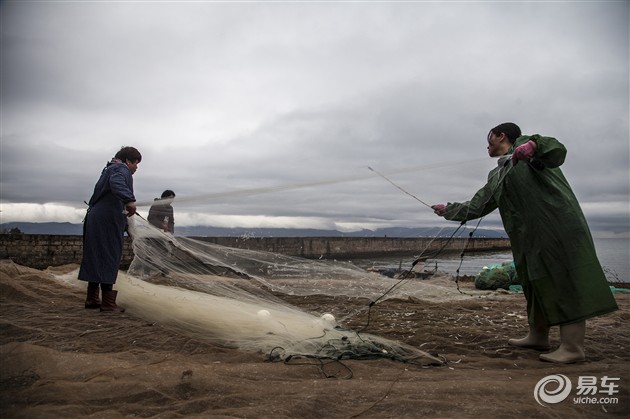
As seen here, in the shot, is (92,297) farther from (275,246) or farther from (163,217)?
(275,246)

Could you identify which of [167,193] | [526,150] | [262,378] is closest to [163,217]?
[167,193]

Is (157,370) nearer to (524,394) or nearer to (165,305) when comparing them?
(165,305)

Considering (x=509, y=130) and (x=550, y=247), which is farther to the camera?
(x=509, y=130)

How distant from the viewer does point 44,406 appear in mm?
2119

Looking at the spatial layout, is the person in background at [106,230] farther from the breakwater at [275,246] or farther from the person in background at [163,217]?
the person in background at [163,217]

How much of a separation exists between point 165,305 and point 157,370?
1820 millimetres

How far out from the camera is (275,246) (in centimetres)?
2175

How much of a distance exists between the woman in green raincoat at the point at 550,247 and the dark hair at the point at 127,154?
436cm

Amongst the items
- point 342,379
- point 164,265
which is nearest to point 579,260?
point 342,379

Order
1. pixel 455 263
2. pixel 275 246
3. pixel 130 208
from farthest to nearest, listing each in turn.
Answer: pixel 275 246 → pixel 455 263 → pixel 130 208

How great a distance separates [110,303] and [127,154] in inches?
73.9

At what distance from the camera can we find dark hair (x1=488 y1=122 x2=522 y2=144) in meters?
4.04

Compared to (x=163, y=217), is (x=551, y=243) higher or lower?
lower

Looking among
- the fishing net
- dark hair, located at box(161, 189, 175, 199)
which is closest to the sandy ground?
the fishing net
